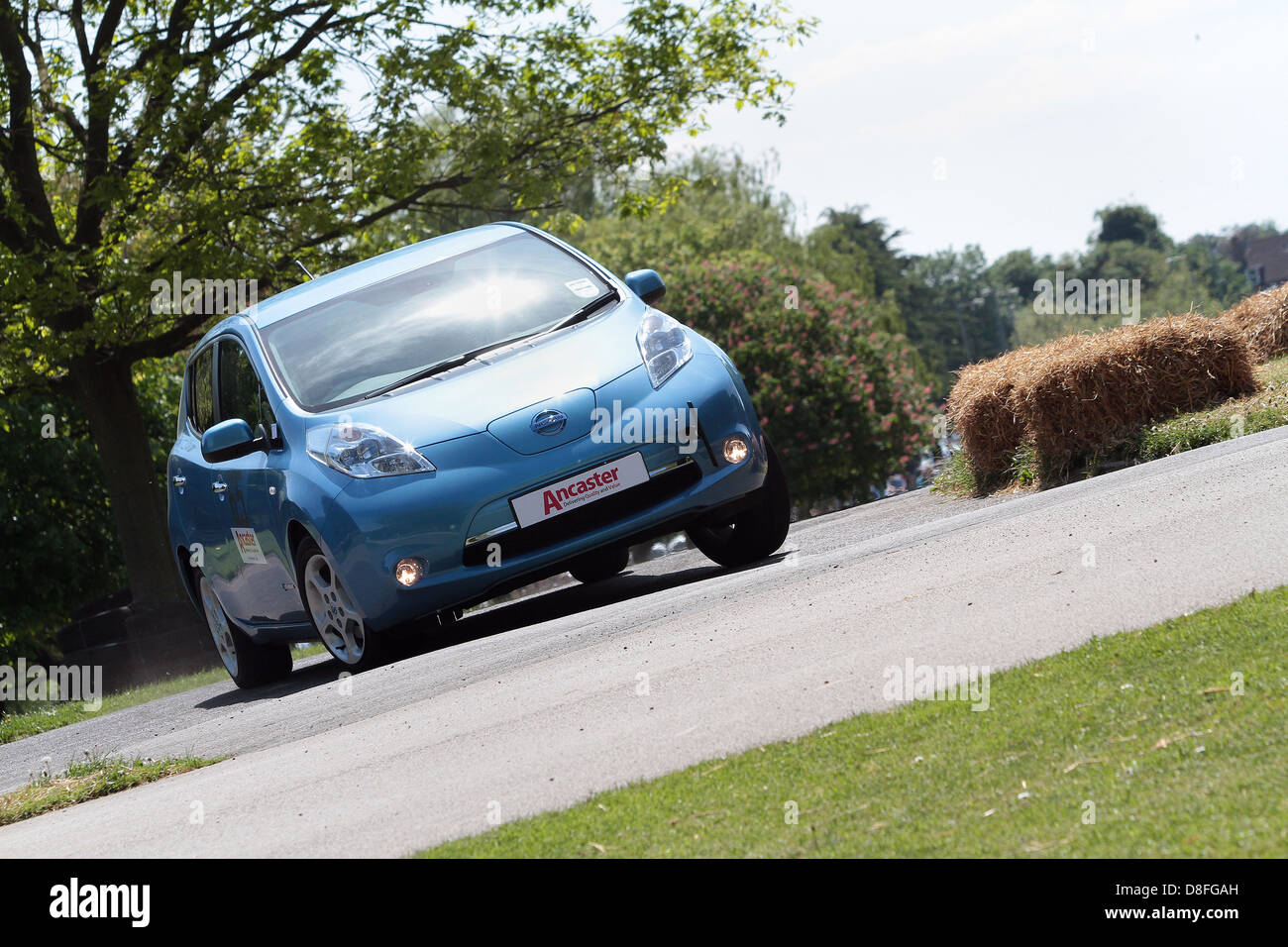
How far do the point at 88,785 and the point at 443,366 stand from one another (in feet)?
8.80

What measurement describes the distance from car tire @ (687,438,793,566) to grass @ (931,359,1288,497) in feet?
10.7

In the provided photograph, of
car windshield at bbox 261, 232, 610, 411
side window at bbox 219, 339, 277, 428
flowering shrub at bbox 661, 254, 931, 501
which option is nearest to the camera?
car windshield at bbox 261, 232, 610, 411

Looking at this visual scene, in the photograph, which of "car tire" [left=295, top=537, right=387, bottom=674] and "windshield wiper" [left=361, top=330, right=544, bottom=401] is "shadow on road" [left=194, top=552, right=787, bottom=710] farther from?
"windshield wiper" [left=361, top=330, right=544, bottom=401]

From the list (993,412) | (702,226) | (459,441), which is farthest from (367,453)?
(702,226)

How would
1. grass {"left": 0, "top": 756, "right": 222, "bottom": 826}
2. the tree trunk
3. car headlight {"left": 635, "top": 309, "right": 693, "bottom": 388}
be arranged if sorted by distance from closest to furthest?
grass {"left": 0, "top": 756, "right": 222, "bottom": 826} < car headlight {"left": 635, "top": 309, "right": 693, "bottom": 388} < the tree trunk

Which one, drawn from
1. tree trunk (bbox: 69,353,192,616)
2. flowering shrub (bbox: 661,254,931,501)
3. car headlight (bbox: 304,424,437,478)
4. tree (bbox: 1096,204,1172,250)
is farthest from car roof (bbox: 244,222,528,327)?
tree (bbox: 1096,204,1172,250)

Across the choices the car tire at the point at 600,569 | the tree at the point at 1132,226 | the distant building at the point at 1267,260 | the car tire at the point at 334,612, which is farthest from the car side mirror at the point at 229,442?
the tree at the point at 1132,226

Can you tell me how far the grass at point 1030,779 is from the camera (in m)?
3.41

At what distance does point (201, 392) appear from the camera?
9.71 meters

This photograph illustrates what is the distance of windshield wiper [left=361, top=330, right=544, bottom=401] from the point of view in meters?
7.91
